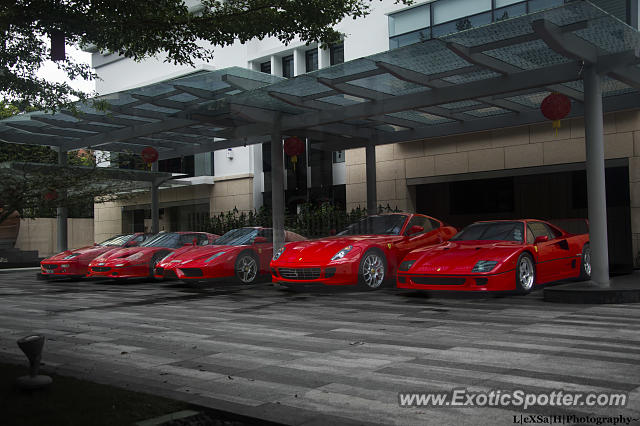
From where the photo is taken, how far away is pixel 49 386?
450cm

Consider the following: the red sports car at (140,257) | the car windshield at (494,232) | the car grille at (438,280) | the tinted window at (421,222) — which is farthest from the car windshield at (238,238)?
the car grille at (438,280)

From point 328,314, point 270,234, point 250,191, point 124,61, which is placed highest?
point 124,61

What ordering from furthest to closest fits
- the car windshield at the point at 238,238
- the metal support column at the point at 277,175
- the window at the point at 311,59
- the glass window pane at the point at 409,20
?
the window at the point at 311,59, the glass window pane at the point at 409,20, the metal support column at the point at 277,175, the car windshield at the point at 238,238

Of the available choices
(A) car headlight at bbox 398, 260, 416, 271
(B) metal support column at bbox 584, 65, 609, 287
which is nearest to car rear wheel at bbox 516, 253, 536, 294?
(B) metal support column at bbox 584, 65, 609, 287

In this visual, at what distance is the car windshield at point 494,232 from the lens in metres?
10.6

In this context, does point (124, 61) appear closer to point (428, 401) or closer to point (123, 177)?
point (123, 177)

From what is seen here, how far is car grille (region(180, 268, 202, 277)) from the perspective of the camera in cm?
1298

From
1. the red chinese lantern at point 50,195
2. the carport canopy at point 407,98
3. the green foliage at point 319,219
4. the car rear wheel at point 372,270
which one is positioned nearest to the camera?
the red chinese lantern at point 50,195

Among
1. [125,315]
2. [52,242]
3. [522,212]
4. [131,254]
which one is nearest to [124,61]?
[52,242]

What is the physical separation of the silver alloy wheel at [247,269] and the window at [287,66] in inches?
536

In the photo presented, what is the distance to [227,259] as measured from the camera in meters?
13.3

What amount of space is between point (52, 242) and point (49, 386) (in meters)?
29.7

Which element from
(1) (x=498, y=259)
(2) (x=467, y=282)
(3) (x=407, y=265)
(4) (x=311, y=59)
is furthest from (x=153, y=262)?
(4) (x=311, y=59)

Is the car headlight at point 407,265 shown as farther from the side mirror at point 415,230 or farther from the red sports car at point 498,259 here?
the side mirror at point 415,230
